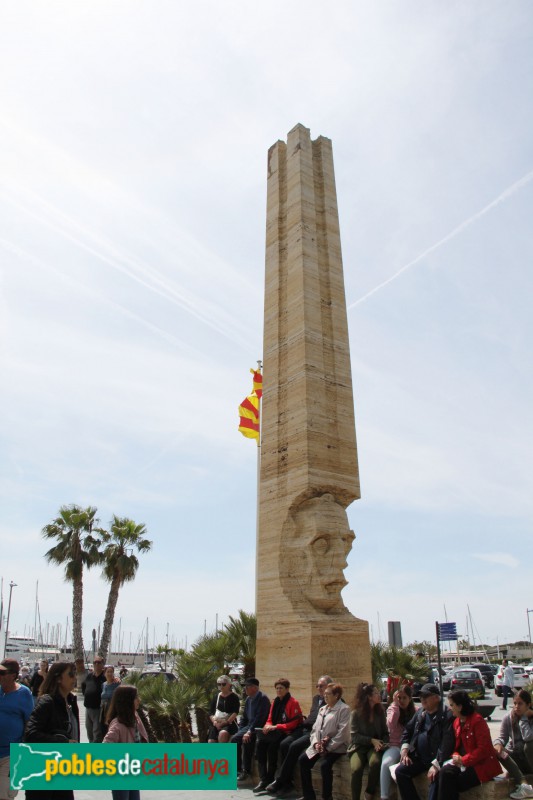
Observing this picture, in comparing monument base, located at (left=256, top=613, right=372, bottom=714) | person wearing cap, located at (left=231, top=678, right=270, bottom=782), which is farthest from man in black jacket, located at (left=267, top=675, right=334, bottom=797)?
monument base, located at (left=256, top=613, right=372, bottom=714)

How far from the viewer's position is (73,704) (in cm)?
764

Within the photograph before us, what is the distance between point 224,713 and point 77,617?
22254 mm

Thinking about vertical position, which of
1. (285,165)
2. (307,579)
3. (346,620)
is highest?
(285,165)

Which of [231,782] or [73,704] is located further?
[73,704]

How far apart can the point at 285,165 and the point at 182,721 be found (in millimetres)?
12377

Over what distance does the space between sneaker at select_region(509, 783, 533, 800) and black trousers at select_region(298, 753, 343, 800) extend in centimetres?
200

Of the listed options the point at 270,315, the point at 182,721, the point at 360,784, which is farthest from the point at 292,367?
the point at 360,784

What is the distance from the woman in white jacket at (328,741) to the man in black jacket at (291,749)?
0.33 meters

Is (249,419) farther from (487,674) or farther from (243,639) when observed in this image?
(487,674)

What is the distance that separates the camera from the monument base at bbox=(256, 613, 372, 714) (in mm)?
10609

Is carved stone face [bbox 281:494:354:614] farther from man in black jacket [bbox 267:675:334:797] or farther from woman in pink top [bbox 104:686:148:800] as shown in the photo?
woman in pink top [bbox 104:686:148:800]

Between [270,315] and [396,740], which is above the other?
[270,315]

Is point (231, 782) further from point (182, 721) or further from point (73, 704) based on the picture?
point (182, 721)

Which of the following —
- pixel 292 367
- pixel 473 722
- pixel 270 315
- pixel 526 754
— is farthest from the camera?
pixel 270 315
